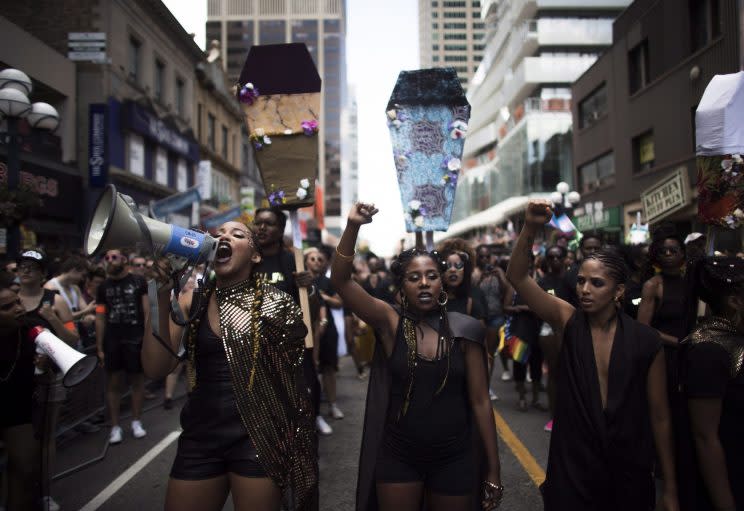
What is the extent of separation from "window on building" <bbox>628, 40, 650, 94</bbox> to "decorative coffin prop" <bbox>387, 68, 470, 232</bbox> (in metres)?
17.0

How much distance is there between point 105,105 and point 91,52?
1594 millimetres

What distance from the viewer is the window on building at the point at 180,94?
25625 millimetres

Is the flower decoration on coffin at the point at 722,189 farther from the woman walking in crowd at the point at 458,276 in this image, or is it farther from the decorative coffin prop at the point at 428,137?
the woman walking in crowd at the point at 458,276

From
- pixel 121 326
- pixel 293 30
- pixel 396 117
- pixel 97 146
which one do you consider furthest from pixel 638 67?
pixel 293 30

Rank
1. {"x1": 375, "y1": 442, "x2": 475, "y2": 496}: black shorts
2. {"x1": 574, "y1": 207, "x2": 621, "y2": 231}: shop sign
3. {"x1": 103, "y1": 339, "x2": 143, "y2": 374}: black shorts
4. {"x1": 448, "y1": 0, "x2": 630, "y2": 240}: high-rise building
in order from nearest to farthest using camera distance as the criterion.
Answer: {"x1": 375, "y1": 442, "x2": 475, "y2": 496}: black shorts → {"x1": 103, "y1": 339, "x2": 143, "y2": 374}: black shorts → {"x1": 574, "y1": 207, "x2": 621, "y2": 231}: shop sign → {"x1": 448, "y1": 0, "x2": 630, "y2": 240}: high-rise building

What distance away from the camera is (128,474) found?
16.4 ft

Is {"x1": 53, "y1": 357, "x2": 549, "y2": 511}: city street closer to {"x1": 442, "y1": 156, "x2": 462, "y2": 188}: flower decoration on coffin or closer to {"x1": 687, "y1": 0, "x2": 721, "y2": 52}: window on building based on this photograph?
{"x1": 442, "y1": 156, "x2": 462, "y2": 188}: flower decoration on coffin

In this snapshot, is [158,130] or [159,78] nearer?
[158,130]

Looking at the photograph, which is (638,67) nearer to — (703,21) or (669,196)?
(703,21)

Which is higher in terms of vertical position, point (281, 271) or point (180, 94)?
point (180, 94)

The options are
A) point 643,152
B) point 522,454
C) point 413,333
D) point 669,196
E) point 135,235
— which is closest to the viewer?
point 135,235

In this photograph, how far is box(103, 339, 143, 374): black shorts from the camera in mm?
6270

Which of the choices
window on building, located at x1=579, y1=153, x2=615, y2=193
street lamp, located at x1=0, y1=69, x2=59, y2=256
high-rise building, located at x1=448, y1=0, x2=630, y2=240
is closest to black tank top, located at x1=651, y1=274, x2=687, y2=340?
street lamp, located at x1=0, y1=69, x2=59, y2=256

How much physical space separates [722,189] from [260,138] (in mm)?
3469
